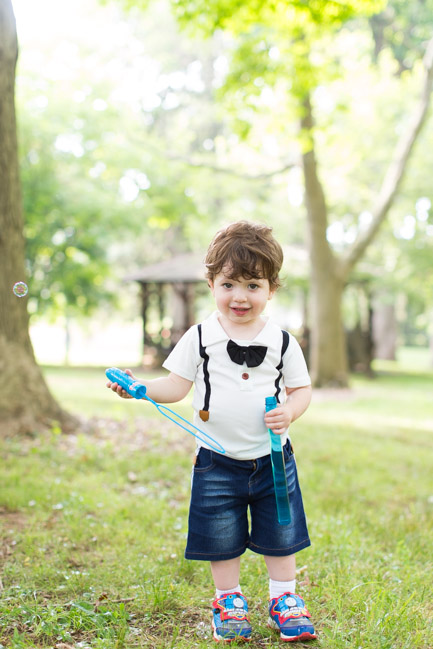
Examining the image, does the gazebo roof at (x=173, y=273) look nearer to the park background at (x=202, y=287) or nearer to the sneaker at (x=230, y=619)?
the park background at (x=202, y=287)

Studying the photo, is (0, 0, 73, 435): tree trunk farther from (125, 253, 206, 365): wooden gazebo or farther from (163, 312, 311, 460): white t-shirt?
(125, 253, 206, 365): wooden gazebo

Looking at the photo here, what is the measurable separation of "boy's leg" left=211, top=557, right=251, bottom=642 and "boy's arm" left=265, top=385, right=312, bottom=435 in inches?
23.9

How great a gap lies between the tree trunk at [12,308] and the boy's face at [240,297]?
3650 mm

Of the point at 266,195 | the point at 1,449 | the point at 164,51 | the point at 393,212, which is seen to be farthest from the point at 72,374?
the point at 164,51

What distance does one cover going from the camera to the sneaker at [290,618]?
2383 mm

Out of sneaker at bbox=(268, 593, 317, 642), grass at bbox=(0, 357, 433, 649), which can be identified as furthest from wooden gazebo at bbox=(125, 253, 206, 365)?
sneaker at bbox=(268, 593, 317, 642)

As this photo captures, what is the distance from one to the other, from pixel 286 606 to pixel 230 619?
22 cm

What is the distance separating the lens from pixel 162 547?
3.41 m

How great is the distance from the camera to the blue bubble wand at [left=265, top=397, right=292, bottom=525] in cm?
246

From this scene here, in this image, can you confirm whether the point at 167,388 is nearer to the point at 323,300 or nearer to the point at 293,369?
the point at 293,369

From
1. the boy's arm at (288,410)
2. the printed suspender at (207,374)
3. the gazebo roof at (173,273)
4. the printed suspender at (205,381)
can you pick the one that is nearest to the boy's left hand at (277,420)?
the boy's arm at (288,410)

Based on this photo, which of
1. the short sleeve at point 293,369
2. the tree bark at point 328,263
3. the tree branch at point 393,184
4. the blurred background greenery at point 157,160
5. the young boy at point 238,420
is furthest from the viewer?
the blurred background greenery at point 157,160

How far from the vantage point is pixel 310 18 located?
9234 millimetres

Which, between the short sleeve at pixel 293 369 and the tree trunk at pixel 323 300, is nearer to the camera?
the short sleeve at pixel 293 369
